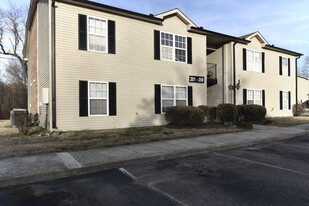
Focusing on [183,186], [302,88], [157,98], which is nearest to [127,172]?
[183,186]

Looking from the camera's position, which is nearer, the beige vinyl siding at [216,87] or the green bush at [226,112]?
the green bush at [226,112]

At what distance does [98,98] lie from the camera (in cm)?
1041

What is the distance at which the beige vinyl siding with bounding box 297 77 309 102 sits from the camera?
22.9 m

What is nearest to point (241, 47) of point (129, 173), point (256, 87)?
point (256, 87)

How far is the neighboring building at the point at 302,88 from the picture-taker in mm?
22803

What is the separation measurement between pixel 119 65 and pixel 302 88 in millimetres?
22116

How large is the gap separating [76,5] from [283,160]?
10.5 meters

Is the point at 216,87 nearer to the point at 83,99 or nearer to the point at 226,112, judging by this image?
the point at 226,112

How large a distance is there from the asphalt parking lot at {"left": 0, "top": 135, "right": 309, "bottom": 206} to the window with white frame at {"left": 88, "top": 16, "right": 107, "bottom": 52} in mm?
7201

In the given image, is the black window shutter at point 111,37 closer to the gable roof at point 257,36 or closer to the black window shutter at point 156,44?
the black window shutter at point 156,44

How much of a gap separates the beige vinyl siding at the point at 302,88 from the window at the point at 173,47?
16.7 metres

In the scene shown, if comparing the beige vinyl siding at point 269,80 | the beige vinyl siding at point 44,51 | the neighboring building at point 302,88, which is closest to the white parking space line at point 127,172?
the beige vinyl siding at point 44,51

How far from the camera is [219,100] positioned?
16031 mm

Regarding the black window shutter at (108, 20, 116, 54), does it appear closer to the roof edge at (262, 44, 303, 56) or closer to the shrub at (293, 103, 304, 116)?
the roof edge at (262, 44, 303, 56)
